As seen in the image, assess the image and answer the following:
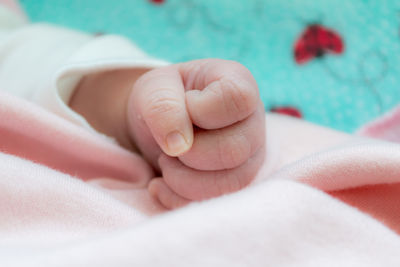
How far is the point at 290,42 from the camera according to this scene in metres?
0.82

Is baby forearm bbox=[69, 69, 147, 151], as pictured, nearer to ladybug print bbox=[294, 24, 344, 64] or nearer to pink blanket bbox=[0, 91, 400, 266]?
pink blanket bbox=[0, 91, 400, 266]

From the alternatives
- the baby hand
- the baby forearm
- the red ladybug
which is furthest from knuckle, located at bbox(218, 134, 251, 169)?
the red ladybug

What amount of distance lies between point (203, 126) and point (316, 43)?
1.59 ft

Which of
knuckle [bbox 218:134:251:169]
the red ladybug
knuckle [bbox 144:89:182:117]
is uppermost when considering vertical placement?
knuckle [bbox 144:89:182:117]

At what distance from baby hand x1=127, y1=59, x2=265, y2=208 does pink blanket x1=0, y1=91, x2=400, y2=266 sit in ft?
0.16

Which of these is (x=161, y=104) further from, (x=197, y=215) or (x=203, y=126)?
(x=197, y=215)

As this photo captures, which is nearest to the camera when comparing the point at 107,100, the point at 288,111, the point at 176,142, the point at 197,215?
the point at 197,215

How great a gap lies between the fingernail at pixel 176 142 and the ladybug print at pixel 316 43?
0.48 metres

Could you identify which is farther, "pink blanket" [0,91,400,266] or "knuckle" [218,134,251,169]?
"knuckle" [218,134,251,169]

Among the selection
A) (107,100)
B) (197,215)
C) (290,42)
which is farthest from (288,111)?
(197,215)

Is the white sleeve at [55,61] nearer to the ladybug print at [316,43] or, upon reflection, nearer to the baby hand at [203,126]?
the baby hand at [203,126]

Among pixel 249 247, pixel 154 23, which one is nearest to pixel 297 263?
pixel 249 247

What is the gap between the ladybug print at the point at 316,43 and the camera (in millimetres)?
790

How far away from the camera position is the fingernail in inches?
15.7
